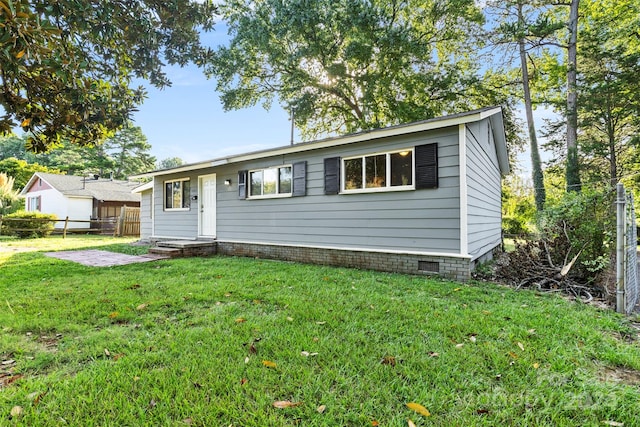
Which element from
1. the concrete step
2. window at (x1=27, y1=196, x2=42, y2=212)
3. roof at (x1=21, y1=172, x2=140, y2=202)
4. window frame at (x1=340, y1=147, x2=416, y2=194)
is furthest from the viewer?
window at (x1=27, y1=196, x2=42, y2=212)

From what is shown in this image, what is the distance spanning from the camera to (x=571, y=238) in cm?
534

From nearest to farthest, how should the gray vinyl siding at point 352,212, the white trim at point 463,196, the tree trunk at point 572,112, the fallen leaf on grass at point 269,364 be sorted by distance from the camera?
the fallen leaf on grass at point 269,364 → the white trim at point 463,196 → the gray vinyl siding at point 352,212 → the tree trunk at point 572,112

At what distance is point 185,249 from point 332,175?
466 centimetres

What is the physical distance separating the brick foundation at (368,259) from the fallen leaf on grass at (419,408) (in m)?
4.00

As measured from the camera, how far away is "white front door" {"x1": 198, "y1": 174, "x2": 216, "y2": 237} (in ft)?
31.8

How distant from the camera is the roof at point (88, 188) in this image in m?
20.0

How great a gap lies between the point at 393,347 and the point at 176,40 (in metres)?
5.57

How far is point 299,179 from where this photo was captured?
758 cm

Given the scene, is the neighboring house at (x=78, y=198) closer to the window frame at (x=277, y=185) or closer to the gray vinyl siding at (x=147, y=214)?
the gray vinyl siding at (x=147, y=214)

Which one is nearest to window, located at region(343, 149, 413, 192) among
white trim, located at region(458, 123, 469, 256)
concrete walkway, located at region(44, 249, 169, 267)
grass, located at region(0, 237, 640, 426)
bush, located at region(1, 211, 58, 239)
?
white trim, located at region(458, 123, 469, 256)

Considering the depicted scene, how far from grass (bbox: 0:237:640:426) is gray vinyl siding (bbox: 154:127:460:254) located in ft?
5.69

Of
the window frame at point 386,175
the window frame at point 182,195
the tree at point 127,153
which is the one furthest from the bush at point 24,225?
the tree at point 127,153

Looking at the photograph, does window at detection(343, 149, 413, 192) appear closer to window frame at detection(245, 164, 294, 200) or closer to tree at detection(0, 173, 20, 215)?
window frame at detection(245, 164, 294, 200)

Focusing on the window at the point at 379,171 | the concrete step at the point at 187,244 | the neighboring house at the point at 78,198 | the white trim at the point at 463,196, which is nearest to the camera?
the white trim at the point at 463,196
